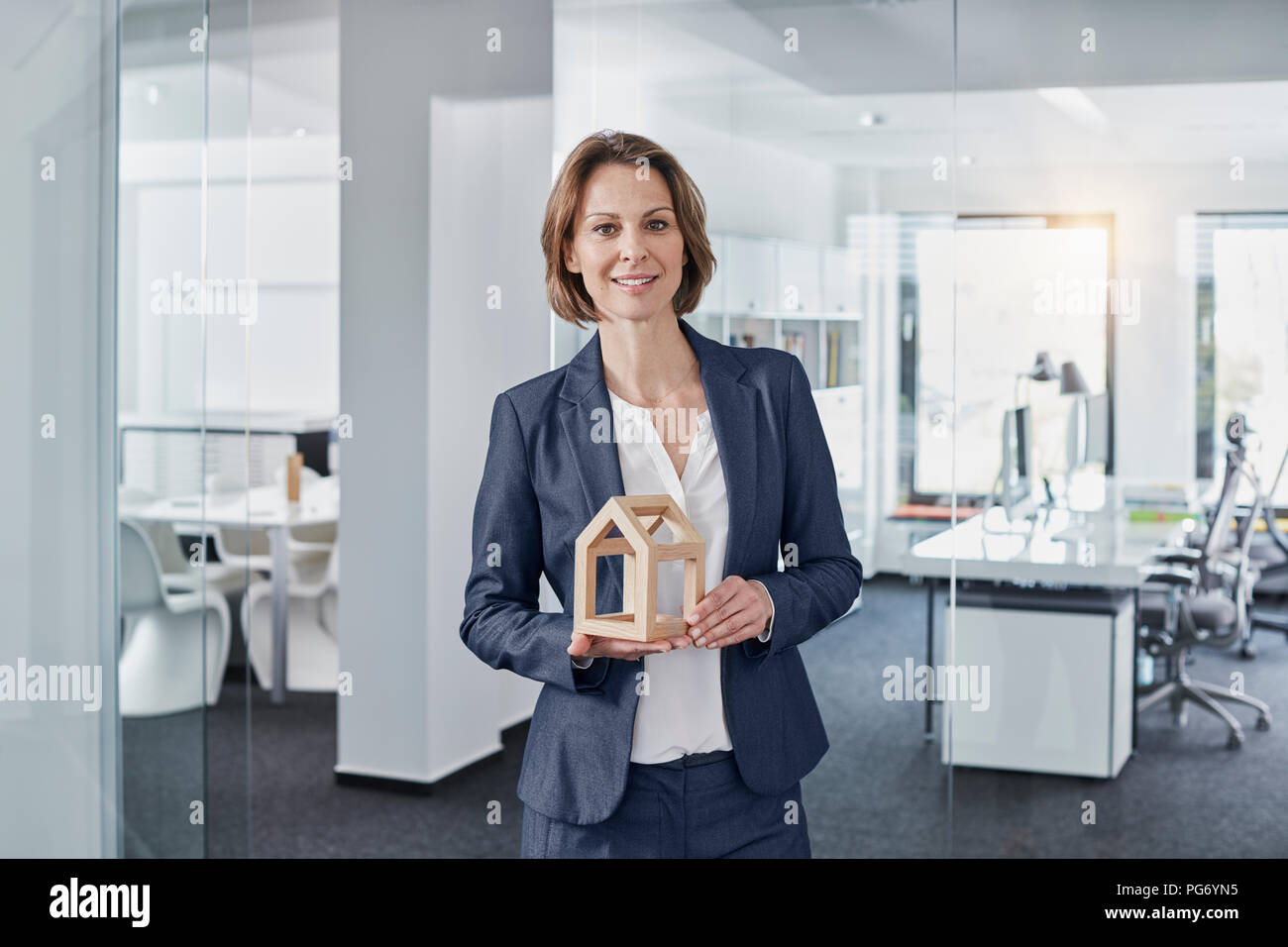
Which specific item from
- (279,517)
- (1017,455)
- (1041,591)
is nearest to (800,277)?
(1017,455)

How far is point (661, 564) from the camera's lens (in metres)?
1.81

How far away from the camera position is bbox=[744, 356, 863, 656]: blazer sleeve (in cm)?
175

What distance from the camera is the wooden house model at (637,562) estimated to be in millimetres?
1658

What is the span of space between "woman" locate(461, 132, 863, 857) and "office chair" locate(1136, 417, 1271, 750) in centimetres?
172

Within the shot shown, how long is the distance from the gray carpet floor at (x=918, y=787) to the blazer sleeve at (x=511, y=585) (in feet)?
5.40

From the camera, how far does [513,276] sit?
3.29m

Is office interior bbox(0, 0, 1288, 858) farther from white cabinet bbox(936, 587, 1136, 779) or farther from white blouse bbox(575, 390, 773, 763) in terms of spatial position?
white blouse bbox(575, 390, 773, 763)

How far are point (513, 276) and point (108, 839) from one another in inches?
67.1

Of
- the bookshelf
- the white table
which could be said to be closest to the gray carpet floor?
the bookshelf

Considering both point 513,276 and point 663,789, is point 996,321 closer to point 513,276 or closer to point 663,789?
point 513,276

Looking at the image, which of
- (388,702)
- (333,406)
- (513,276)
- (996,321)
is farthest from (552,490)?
(333,406)

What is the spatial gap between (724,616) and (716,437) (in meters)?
0.26

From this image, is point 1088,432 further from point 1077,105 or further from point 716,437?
point 716,437
